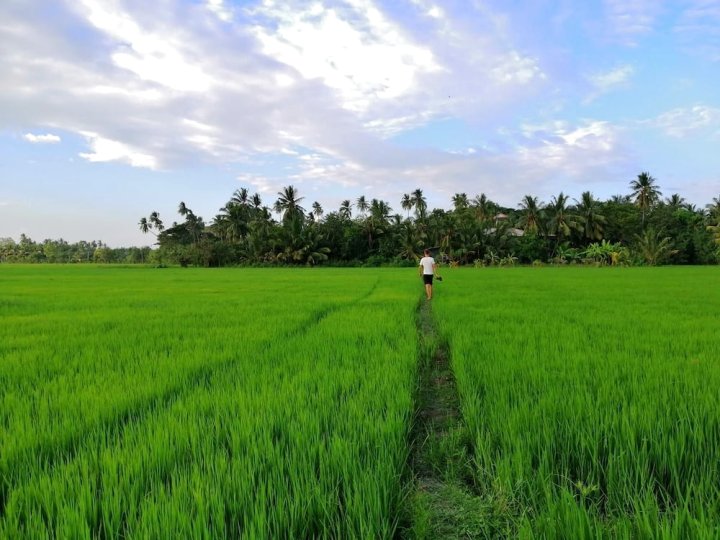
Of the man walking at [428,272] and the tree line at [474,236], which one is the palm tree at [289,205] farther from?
the man walking at [428,272]

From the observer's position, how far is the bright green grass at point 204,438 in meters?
1.50

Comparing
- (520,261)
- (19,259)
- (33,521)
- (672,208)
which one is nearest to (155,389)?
(33,521)

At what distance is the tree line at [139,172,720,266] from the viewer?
143ft

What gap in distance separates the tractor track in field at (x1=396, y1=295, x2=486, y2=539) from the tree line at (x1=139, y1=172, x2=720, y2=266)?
40557 millimetres

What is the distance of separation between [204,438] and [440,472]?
1.25 metres

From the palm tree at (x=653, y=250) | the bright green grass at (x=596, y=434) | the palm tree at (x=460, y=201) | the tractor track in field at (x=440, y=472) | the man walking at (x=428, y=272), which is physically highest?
the palm tree at (x=460, y=201)

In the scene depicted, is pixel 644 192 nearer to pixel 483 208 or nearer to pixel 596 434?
pixel 483 208

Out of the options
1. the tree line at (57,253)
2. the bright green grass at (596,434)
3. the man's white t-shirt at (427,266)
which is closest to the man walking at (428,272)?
the man's white t-shirt at (427,266)

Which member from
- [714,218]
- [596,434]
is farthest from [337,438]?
[714,218]

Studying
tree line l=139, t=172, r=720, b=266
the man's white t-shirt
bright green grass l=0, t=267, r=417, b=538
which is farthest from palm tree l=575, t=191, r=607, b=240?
bright green grass l=0, t=267, r=417, b=538

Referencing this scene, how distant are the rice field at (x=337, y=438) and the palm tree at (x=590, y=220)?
47159 mm

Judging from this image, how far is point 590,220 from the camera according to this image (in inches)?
1821

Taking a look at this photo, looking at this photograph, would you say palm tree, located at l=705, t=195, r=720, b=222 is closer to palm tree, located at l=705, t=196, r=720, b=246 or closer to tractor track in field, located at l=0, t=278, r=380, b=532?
palm tree, located at l=705, t=196, r=720, b=246

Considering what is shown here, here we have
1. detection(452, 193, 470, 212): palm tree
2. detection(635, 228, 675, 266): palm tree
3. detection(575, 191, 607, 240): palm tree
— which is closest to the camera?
detection(635, 228, 675, 266): palm tree
